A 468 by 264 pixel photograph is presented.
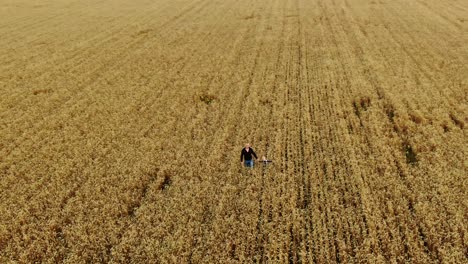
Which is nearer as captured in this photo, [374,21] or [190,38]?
[190,38]

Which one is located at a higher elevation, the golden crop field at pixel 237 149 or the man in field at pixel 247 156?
the man in field at pixel 247 156

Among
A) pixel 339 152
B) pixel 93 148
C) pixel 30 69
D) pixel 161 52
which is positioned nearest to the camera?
pixel 339 152

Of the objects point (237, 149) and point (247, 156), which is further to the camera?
point (237, 149)

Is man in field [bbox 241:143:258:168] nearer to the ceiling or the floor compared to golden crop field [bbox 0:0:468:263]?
nearer to the ceiling

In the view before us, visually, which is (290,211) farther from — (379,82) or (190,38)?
(190,38)

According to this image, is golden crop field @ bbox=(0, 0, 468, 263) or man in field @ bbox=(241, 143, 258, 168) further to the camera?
man in field @ bbox=(241, 143, 258, 168)

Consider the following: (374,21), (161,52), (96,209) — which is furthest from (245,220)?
(374,21)

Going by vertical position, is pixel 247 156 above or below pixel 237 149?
above

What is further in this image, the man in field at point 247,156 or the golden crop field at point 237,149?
the man in field at point 247,156
